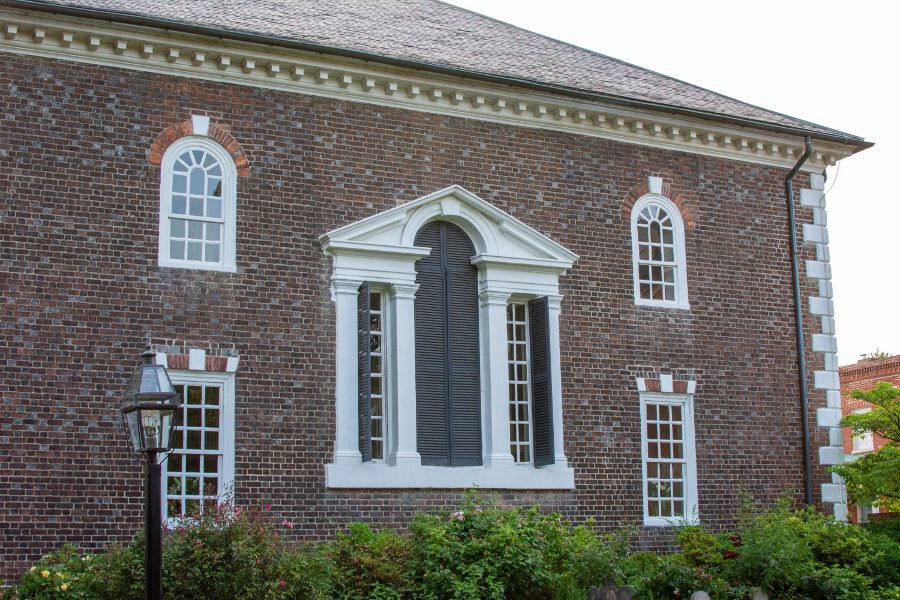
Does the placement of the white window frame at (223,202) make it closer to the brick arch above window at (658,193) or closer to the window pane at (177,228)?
the window pane at (177,228)

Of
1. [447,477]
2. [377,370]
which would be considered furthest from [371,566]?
[377,370]

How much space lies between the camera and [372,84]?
18.5 metres

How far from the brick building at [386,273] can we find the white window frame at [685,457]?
0.05 meters

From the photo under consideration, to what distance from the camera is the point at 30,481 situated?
1548 centimetres

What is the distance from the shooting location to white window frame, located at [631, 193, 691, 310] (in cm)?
2036

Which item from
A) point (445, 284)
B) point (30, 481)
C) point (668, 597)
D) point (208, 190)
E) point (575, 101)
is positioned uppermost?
point (575, 101)

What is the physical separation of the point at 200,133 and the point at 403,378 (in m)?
4.64

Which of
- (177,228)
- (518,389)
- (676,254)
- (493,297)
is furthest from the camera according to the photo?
(676,254)

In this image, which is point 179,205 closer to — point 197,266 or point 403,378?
point 197,266

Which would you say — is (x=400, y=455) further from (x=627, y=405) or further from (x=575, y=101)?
(x=575, y=101)

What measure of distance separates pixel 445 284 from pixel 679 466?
518cm

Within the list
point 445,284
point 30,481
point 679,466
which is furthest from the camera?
point 679,466

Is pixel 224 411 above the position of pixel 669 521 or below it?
above

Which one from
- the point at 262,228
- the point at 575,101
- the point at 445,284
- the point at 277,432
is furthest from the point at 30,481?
the point at 575,101
